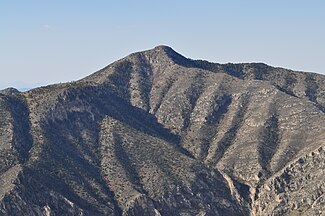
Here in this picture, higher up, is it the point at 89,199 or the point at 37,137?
the point at 37,137

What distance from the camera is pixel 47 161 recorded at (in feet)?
613

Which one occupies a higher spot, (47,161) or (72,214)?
(47,161)

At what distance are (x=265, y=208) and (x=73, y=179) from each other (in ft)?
192

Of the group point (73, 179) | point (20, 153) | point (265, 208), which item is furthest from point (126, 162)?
point (265, 208)

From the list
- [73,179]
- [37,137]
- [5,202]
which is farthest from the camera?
[37,137]

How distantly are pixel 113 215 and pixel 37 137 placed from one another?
39408 mm

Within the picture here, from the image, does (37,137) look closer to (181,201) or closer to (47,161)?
(47,161)

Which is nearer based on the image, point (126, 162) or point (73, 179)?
point (73, 179)

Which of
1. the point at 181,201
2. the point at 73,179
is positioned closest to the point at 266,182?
the point at 181,201

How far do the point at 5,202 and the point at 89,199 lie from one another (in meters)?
23.8

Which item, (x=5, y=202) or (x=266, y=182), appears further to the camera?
(x=266, y=182)

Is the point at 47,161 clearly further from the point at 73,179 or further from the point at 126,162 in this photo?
the point at 126,162

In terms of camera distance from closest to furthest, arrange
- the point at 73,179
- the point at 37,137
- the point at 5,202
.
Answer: the point at 5,202, the point at 73,179, the point at 37,137

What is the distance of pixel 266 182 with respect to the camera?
194125 mm
